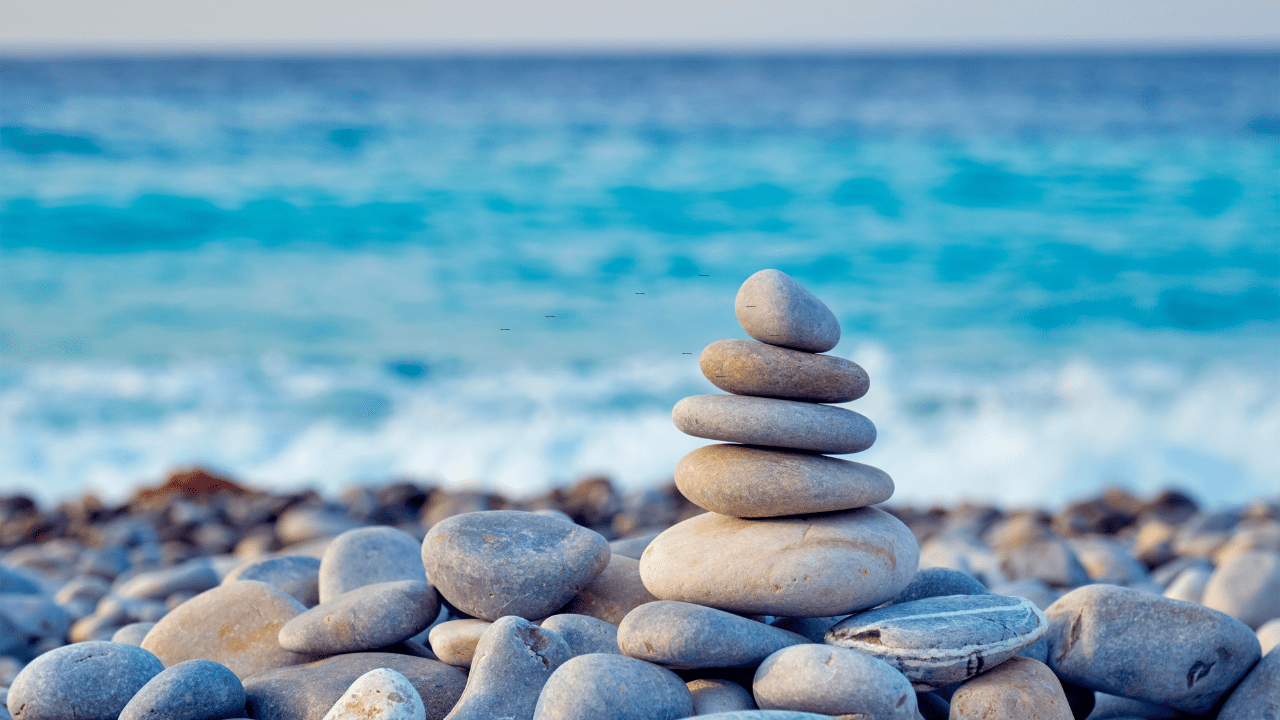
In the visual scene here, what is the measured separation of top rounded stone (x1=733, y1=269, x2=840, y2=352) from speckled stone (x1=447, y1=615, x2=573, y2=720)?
0.93 meters

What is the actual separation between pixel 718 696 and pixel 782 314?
3.04 feet

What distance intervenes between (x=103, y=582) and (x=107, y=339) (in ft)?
20.5

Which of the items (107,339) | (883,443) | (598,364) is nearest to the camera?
(883,443)

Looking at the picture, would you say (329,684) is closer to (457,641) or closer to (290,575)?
(457,641)

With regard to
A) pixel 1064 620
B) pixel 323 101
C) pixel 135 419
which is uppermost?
pixel 323 101

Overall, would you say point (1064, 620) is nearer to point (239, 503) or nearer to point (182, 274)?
point (239, 503)

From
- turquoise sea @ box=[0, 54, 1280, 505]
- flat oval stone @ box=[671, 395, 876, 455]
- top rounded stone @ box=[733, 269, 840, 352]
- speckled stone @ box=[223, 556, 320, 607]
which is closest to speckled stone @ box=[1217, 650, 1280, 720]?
flat oval stone @ box=[671, 395, 876, 455]

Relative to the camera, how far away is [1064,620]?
2.61 metres

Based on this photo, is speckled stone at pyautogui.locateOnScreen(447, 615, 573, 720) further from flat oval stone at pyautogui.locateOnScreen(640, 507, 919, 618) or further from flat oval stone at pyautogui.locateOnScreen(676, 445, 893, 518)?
flat oval stone at pyautogui.locateOnScreen(676, 445, 893, 518)

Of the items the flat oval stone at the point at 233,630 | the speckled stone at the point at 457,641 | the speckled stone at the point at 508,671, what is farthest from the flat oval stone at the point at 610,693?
the flat oval stone at the point at 233,630

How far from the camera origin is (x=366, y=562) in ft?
10.3

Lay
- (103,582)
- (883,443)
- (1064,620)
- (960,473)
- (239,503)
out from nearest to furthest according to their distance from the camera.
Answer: (1064,620)
(103,582)
(239,503)
(960,473)
(883,443)

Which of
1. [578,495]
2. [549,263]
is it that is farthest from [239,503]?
[549,263]

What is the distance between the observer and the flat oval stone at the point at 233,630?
2777 millimetres
